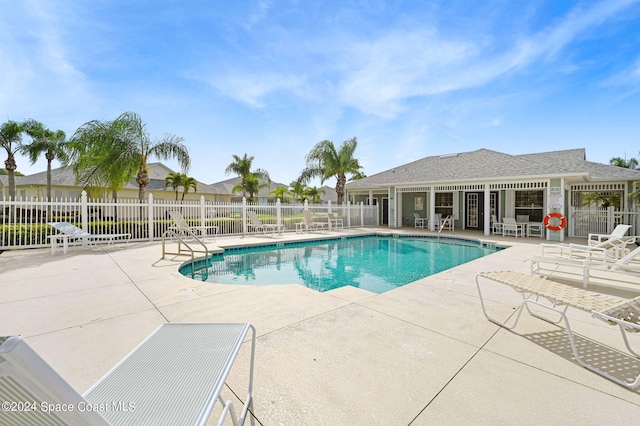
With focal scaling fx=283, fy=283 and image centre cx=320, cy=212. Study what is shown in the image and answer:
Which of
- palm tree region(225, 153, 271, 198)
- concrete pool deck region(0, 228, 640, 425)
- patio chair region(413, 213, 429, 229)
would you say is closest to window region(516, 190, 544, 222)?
patio chair region(413, 213, 429, 229)

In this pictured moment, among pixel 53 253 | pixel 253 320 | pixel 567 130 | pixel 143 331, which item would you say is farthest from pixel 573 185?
pixel 53 253

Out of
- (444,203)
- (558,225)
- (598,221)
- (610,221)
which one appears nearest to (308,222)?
(444,203)

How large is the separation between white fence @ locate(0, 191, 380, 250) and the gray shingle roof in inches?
162

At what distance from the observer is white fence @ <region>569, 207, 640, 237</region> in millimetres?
12445

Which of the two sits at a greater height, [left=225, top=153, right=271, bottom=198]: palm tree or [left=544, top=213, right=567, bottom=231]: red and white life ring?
[left=225, top=153, right=271, bottom=198]: palm tree

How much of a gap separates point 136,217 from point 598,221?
1964 centimetres

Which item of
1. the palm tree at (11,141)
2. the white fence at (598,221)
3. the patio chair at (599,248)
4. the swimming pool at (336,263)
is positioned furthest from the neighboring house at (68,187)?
the white fence at (598,221)

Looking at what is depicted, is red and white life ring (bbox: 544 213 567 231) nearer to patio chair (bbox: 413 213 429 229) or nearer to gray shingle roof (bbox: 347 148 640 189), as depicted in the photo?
gray shingle roof (bbox: 347 148 640 189)

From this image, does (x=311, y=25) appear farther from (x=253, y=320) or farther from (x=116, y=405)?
(x=116, y=405)

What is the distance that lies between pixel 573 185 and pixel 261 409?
18467mm

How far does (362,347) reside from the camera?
8.87 feet

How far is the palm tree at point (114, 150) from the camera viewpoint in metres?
12.2

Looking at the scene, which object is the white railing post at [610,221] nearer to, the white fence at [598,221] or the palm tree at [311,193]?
the white fence at [598,221]

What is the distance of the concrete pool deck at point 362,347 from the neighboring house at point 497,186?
33.6ft
